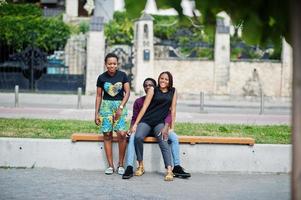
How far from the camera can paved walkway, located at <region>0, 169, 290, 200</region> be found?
6.21 metres

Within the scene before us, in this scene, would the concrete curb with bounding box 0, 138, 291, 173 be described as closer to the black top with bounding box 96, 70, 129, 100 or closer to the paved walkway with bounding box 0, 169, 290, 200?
the paved walkway with bounding box 0, 169, 290, 200

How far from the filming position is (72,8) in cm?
3759

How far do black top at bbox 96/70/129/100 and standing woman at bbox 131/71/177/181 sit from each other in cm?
38

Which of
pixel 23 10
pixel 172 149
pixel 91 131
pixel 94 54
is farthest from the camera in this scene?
pixel 23 10

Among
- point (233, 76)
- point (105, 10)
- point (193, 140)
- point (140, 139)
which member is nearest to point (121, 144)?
point (140, 139)

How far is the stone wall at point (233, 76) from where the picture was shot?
2780 cm

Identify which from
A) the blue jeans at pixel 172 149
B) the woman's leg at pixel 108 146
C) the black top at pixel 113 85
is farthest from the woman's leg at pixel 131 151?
the black top at pixel 113 85

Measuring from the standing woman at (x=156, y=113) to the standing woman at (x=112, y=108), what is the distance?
21 cm

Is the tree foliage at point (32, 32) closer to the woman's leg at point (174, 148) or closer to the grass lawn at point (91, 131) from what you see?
the grass lawn at point (91, 131)

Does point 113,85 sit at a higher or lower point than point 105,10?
lower

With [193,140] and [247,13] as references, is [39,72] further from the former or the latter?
[247,13]

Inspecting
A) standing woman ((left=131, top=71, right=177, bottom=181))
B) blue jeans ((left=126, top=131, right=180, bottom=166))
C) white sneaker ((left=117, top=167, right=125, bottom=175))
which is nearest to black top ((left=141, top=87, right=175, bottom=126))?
standing woman ((left=131, top=71, right=177, bottom=181))

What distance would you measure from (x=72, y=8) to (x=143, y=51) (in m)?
12.6

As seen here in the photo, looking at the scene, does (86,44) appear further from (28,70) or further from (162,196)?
(162,196)
